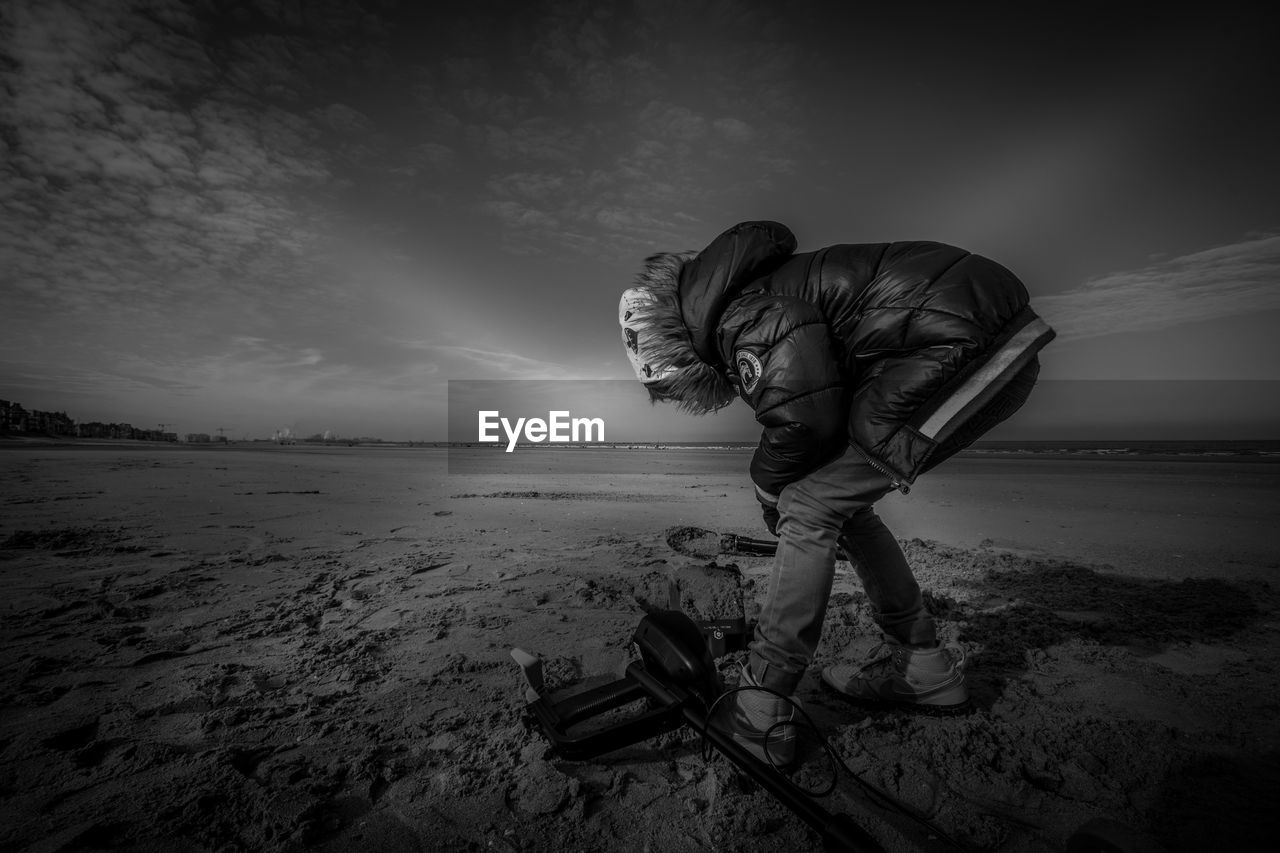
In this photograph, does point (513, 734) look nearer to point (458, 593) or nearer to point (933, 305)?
point (458, 593)

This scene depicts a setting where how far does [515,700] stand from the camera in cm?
212

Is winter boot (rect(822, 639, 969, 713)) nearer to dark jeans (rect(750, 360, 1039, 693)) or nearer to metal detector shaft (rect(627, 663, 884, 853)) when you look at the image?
dark jeans (rect(750, 360, 1039, 693))

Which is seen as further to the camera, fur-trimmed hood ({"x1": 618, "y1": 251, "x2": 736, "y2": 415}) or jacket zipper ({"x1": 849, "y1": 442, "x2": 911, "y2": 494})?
fur-trimmed hood ({"x1": 618, "y1": 251, "x2": 736, "y2": 415})

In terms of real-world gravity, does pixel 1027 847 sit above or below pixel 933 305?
below

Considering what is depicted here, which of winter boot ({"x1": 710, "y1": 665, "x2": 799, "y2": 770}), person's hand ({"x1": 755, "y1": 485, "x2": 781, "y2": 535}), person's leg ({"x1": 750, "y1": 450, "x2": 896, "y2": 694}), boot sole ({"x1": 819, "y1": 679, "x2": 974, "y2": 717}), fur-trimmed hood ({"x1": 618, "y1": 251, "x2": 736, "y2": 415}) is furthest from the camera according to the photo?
fur-trimmed hood ({"x1": 618, "y1": 251, "x2": 736, "y2": 415})

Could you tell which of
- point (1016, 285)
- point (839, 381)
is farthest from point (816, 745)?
point (1016, 285)

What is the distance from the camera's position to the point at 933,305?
1.84 m

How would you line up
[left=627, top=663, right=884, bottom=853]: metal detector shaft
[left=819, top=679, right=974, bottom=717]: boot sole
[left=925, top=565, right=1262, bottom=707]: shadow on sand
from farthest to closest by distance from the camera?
1. [left=925, top=565, right=1262, bottom=707]: shadow on sand
2. [left=819, top=679, right=974, bottom=717]: boot sole
3. [left=627, top=663, right=884, bottom=853]: metal detector shaft

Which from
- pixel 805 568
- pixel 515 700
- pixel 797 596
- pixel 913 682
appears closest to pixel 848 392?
pixel 805 568

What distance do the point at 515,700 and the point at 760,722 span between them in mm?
1055

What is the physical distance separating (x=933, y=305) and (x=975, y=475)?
1334 centimetres

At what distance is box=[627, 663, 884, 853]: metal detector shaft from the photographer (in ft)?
3.58

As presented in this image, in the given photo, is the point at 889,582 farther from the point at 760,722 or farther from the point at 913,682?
the point at 760,722

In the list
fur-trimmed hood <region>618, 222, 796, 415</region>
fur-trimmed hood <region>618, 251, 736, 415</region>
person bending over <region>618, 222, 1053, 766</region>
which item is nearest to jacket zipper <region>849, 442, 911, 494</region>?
person bending over <region>618, 222, 1053, 766</region>
